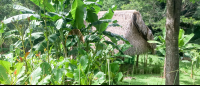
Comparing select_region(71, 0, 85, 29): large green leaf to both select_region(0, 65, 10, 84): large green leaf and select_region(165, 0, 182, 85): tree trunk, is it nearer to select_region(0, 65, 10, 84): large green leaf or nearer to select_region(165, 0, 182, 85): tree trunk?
select_region(165, 0, 182, 85): tree trunk

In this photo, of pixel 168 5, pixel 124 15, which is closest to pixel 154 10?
pixel 124 15

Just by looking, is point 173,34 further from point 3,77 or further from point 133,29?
point 133,29

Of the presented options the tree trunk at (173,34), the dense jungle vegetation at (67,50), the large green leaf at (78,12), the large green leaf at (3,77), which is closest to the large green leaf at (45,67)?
the dense jungle vegetation at (67,50)

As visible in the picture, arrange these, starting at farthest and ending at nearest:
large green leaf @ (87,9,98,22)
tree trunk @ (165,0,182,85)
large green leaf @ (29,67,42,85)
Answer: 1. large green leaf @ (87,9,98,22)
2. tree trunk @ (165,0,182,85)
3. large green leaf @ (29,67,42,85)

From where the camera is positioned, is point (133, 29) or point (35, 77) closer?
point (35, 77)

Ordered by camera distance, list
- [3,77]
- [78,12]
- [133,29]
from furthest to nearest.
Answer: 1. [133,29]
2. [78,12]
3. [3,77]

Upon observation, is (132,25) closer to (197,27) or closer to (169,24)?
(169,24)

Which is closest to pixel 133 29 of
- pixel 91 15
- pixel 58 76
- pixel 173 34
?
pixel 91 15

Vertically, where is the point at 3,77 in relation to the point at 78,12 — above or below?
below

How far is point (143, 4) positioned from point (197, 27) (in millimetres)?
4135

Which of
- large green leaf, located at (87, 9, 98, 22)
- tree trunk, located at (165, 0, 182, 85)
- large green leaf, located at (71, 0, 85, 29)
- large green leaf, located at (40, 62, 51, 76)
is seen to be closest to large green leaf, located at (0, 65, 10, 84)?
large green leaf, located at (40, 62, 51, 76)

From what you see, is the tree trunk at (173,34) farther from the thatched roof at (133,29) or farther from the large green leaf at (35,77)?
the thatched roof at (133,29)

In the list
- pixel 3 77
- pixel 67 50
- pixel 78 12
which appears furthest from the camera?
pixel 67 50

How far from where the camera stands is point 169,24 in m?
1.65
